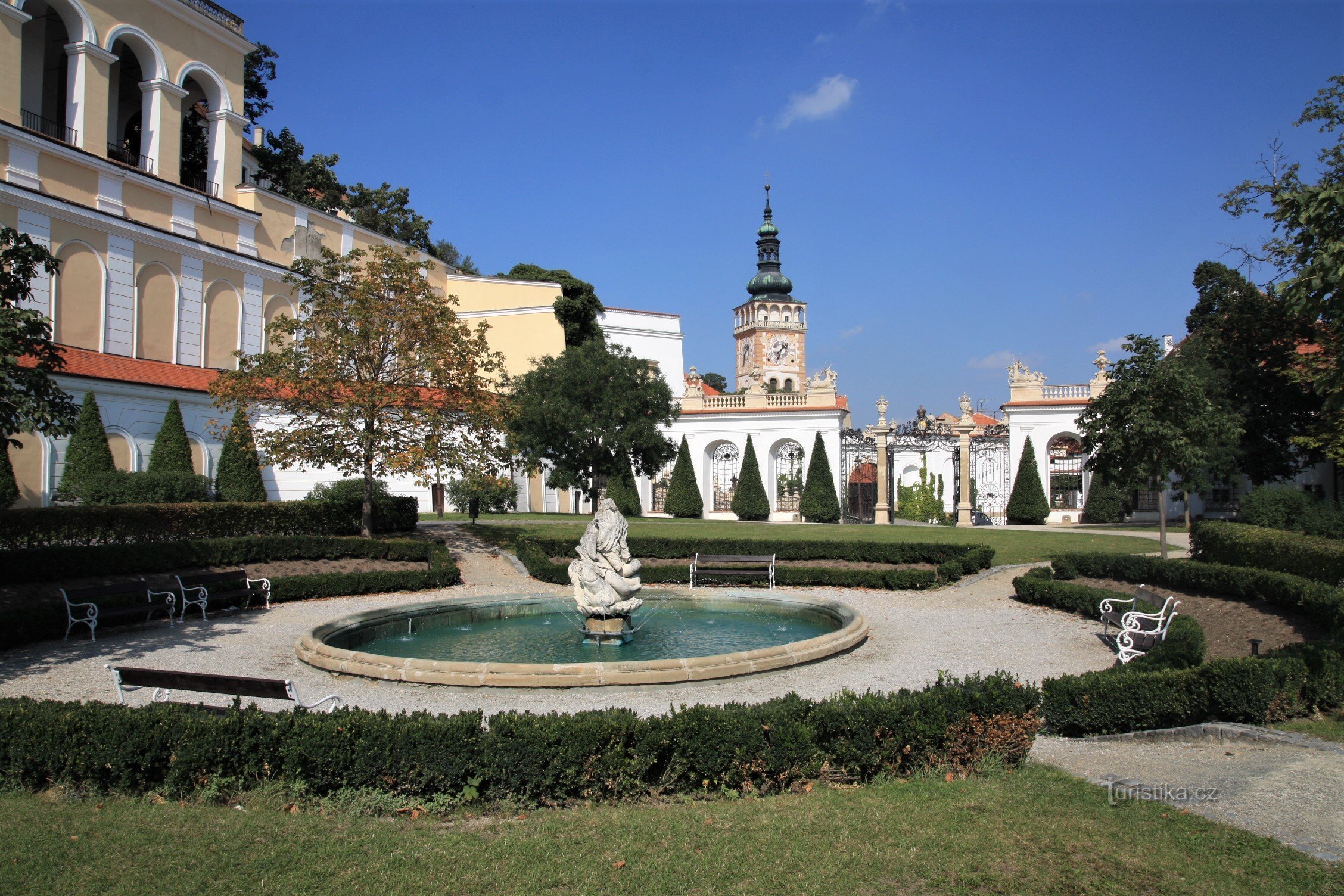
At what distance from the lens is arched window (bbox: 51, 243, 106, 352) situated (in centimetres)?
2670

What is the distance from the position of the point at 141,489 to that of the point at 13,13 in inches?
677

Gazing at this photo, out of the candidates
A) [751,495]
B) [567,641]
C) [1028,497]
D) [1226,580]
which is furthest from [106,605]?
[1028,497]

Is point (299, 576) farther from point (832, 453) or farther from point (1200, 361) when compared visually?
point (1200, 361)

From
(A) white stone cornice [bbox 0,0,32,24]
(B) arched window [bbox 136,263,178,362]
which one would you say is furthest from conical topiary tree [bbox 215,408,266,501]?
(A) white stone cornice [bbox 0,0,32,24]

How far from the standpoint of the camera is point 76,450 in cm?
2245

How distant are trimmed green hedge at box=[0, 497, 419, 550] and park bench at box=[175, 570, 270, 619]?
2.77 m

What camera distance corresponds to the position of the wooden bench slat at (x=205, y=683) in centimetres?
698

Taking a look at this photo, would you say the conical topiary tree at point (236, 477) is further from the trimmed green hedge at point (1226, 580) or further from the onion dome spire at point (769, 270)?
the onion dome spire at point (769, 270)

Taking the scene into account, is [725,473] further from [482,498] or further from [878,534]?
[878,534]

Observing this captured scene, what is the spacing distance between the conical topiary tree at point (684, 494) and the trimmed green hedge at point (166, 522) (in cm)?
1811

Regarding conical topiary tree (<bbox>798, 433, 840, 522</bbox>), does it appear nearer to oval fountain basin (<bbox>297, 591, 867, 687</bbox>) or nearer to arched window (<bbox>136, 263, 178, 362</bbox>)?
oval fountain basin (<bbox>297, 591, 867, 687</bbox>)

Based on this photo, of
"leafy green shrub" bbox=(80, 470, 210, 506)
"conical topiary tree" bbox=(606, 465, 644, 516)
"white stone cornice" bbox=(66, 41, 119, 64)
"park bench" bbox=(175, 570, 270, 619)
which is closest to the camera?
"park bench" bbox=(175, 570, 270, 619)

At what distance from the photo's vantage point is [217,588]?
14.8 metres

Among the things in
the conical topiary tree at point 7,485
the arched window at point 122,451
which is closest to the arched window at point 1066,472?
the arched window at point 122,451
